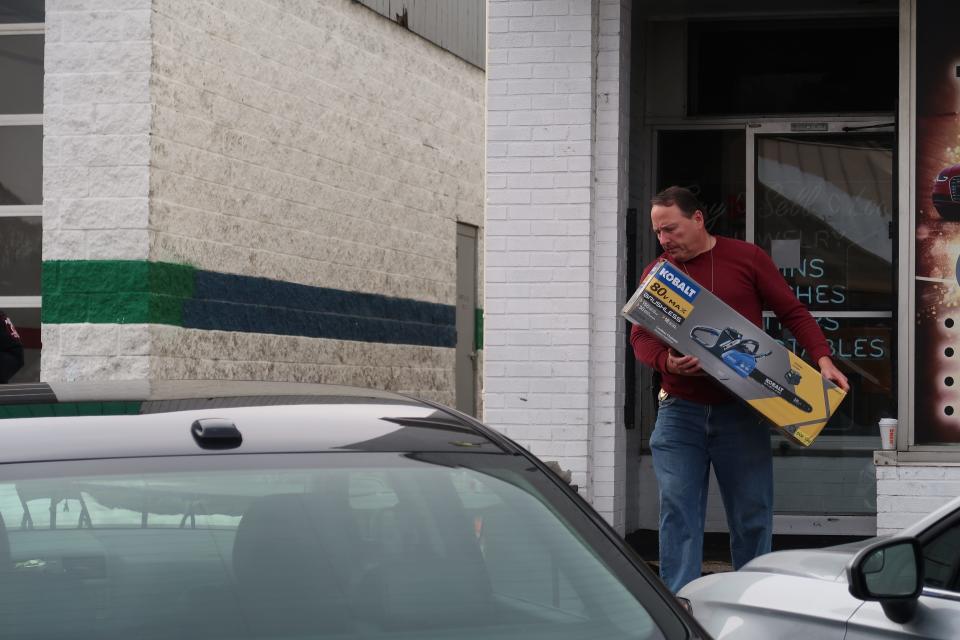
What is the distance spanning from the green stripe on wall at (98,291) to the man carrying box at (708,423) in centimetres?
509

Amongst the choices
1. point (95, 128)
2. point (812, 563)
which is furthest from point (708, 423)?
point (95, 128)

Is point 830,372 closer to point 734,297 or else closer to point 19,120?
point 734,297

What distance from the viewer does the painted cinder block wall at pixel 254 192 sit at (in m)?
10.3

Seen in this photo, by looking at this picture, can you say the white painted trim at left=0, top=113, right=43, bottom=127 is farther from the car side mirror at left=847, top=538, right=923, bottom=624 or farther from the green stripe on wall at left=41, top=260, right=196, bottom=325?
the car side mirror at left=847, top=538, right=923, bottom=624

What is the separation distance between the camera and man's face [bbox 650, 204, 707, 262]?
605 centimetres

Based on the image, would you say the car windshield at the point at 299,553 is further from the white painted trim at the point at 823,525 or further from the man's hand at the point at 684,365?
the white painted trim at the point at 823,525

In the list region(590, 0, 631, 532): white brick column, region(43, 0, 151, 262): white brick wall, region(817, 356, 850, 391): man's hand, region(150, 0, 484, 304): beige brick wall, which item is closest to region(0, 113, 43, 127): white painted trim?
region(43, 0, 151, 262): white brick wall

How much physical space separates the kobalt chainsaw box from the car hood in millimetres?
1554

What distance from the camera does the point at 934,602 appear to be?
3.45 metres

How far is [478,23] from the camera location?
1720cm

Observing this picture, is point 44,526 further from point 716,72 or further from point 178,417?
point 716,72

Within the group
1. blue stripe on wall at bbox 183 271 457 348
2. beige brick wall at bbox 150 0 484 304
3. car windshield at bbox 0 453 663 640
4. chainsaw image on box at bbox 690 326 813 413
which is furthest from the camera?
blue stripe on wall at bbox 183 271 457 348

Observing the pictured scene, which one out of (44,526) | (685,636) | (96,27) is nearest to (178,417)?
(44,526)

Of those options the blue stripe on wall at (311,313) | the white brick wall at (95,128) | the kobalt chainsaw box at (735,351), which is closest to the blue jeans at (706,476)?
the kobalt chainsaw box at (735,351)
